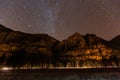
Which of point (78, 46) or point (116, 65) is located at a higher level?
point (78, 46)

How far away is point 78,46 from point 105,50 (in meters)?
19.1

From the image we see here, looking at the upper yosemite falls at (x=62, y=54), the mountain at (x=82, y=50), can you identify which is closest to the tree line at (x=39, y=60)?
the upper yosemite falls at (x=62, y=54)

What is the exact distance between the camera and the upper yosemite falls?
6993 inches

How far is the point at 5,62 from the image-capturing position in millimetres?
177250

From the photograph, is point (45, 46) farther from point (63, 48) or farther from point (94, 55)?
point (94, 55)

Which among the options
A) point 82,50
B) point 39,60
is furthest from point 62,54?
point 39,60

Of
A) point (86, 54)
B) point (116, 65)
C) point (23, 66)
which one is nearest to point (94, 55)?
point (86, 54)

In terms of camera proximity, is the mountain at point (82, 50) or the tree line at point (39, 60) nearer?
the tree line at point (39, 60)

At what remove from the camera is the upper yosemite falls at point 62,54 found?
583 feet

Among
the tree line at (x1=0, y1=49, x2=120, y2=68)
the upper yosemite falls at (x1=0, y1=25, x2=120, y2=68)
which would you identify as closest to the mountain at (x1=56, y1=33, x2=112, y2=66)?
the upper yosemite falls at (x1=0, y1=25, x2=120, y2=68)

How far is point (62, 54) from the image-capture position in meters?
183

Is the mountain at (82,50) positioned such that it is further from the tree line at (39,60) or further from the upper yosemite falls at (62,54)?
the tree line at (39,60)

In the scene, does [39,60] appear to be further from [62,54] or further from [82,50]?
[82,50]

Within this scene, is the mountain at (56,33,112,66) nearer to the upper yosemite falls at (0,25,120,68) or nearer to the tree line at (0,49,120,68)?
the upper yosemite falls at (0,25,120,68)
